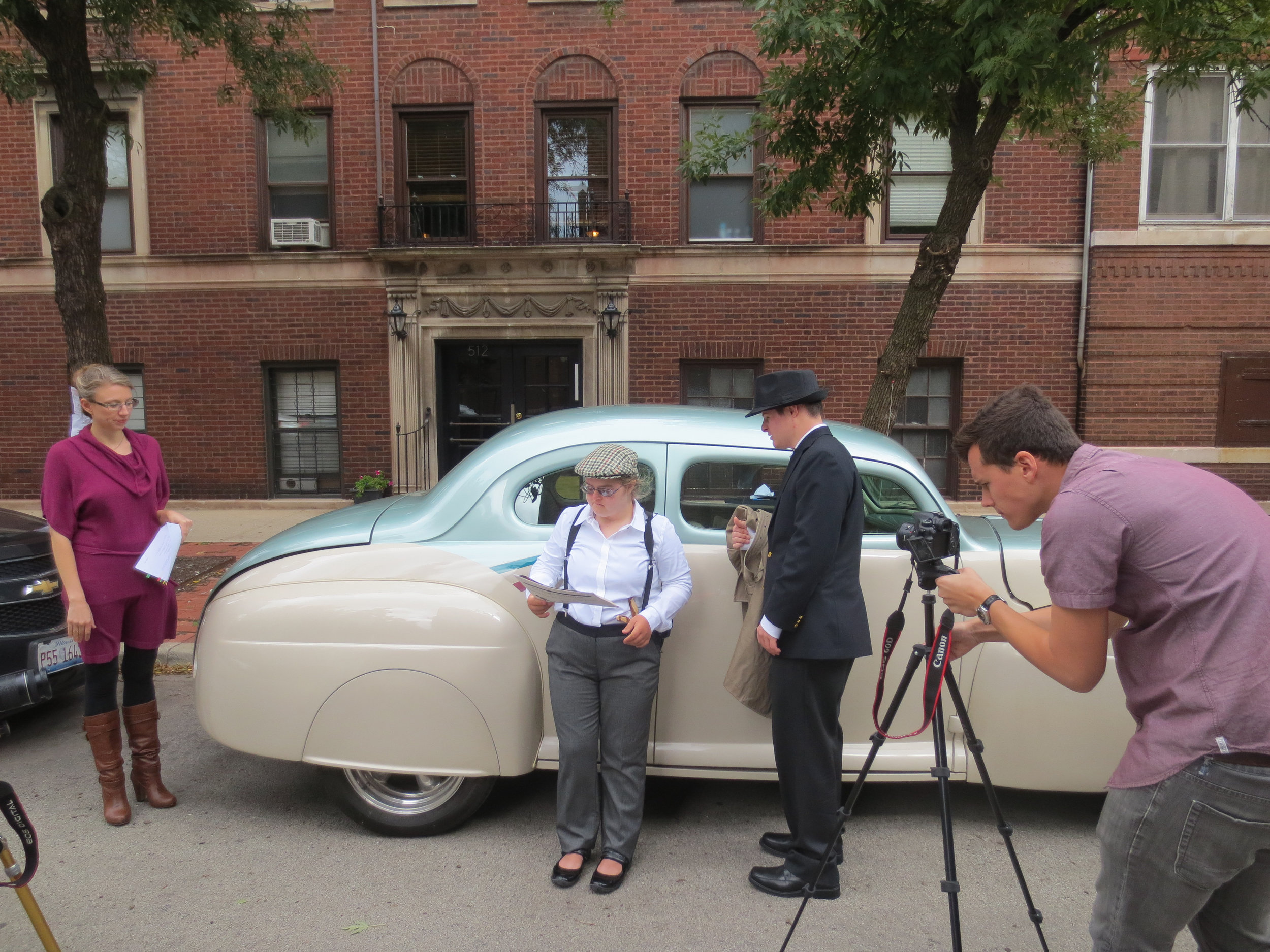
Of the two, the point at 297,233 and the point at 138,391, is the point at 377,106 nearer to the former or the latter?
the point at 297,233

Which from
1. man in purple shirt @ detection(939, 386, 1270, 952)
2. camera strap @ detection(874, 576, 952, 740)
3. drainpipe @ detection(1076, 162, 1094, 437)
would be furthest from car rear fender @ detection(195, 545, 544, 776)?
drainpipe @ detection(1076, 162, 1094, 437)

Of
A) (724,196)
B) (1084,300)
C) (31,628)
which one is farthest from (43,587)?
(1084,300)

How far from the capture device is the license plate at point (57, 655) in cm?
441

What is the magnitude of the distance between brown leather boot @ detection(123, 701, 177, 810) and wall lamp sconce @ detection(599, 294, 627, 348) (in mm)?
8445

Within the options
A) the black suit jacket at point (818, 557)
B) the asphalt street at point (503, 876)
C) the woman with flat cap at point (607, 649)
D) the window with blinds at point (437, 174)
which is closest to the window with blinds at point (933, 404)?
the window with blinds at point (437, 174)

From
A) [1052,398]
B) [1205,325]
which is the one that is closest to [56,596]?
[1052,398]

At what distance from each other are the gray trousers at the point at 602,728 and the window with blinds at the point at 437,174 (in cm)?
995

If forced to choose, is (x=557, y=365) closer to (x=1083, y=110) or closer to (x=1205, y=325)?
(x=1083, y=110)

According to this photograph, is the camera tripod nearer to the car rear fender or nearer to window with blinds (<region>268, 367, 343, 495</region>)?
the car rear fender

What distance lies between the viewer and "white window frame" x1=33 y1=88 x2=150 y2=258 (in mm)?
12039

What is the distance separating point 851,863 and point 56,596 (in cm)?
425

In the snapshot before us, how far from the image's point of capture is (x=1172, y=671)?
1772 mm

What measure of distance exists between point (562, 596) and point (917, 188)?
33.8 feet

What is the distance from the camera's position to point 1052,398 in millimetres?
11469
